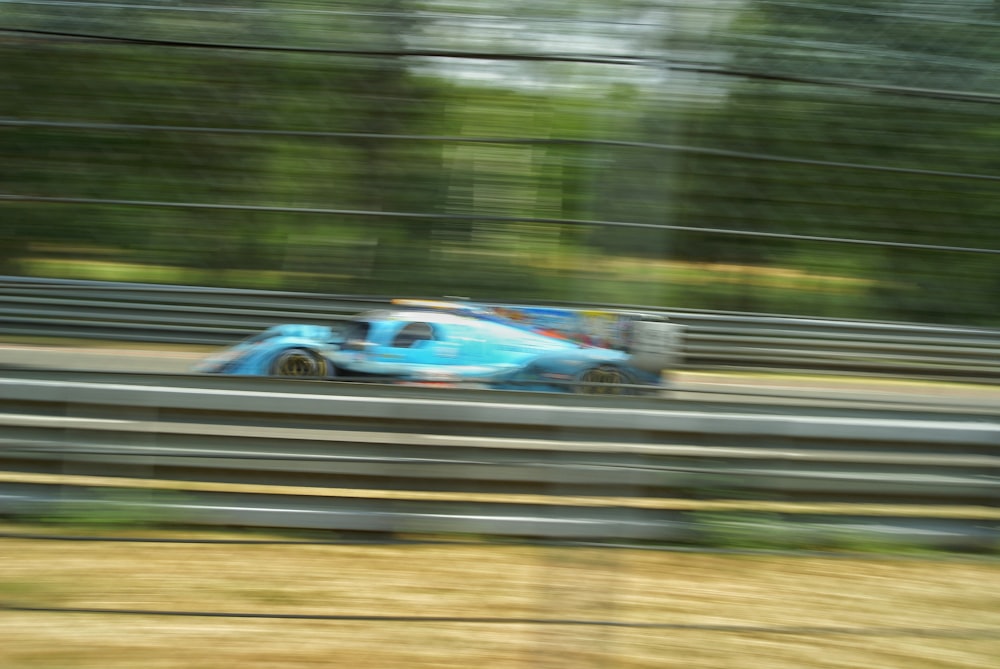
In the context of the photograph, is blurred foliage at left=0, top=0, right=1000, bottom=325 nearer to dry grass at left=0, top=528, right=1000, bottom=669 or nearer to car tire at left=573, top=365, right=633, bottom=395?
car tire at left=573, top=365, right=633, bottom=395

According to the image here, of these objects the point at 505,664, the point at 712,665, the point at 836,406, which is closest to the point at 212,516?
the point at 505,664

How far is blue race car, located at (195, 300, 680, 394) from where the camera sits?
207cm

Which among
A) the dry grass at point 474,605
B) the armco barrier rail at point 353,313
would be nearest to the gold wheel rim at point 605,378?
the armco barrier rail at point 353,313

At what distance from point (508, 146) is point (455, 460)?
124 centimetres

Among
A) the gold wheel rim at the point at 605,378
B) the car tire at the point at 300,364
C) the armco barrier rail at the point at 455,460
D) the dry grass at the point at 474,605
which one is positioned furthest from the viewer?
the armco barrier rail at the point at 455,460

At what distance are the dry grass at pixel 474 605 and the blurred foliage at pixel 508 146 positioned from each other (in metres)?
0.73

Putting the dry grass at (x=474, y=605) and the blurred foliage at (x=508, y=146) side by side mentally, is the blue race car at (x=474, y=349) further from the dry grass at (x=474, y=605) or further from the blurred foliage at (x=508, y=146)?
the dry grass at (x=474, y=605)

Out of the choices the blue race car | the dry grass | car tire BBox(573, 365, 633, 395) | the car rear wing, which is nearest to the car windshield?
the blue race car

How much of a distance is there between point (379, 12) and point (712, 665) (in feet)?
5.92

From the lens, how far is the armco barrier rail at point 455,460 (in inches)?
114

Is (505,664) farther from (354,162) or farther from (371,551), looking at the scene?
(354,162)

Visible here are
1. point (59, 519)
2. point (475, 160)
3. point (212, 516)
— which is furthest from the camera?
point (212, 516)

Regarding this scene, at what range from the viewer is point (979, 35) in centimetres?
221

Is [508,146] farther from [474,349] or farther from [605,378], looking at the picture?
[474,349]
